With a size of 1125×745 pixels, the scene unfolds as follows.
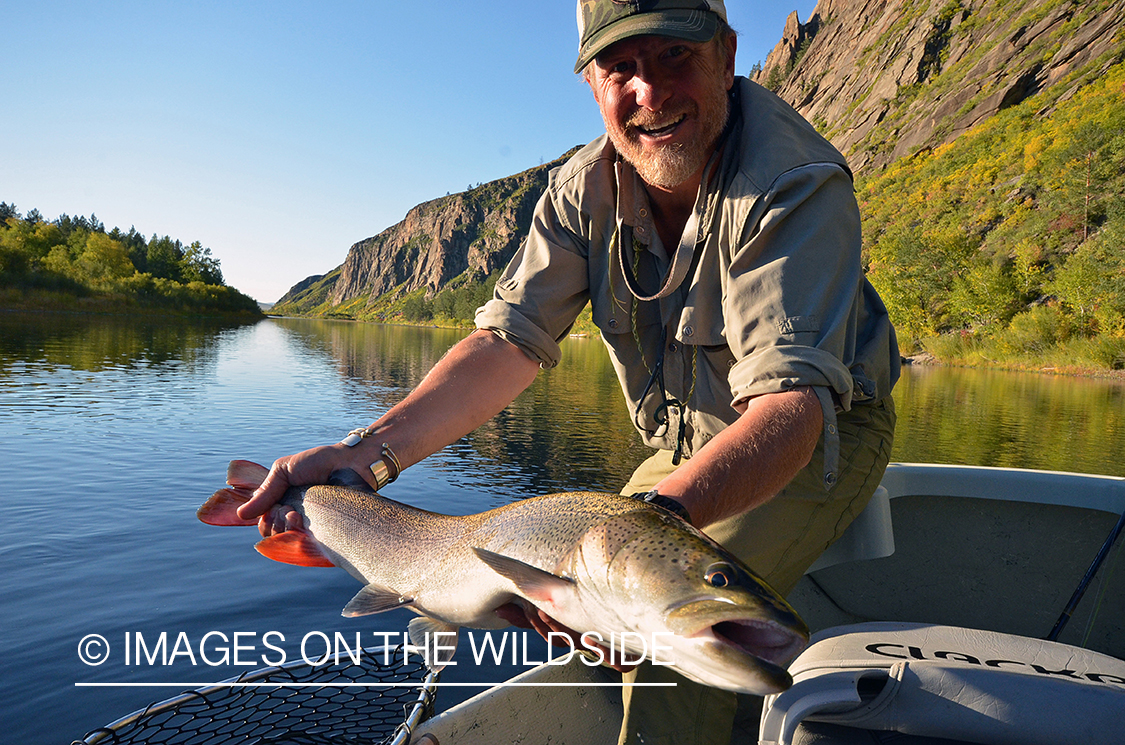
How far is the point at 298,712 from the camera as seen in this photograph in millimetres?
3635

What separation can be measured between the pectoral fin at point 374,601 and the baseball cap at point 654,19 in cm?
212

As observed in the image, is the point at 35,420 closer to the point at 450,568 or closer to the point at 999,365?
the point at 450,568

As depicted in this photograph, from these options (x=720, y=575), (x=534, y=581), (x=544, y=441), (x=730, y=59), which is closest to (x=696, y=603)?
(x=720, y=575)

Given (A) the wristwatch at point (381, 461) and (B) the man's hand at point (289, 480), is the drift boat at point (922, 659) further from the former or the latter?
(A) the wristwatch at point (381, 461)

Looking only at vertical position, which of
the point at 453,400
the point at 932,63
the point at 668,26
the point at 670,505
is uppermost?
the point at 932,63

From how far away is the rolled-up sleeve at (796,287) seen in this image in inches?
82.0

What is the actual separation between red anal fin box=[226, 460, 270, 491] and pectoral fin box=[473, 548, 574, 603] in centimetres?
169

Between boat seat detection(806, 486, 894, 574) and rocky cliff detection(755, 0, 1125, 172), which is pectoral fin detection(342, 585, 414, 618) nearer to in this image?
boat seat detection(806, 486, 894, 574)

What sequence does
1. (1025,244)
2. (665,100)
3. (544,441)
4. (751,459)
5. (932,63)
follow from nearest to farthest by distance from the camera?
(751,459), (665,100), (544,441), (1025,244), (932,63)

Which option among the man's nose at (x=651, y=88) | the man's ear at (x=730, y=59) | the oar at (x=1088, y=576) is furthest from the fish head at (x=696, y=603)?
the oar at (x=1088, y=576)

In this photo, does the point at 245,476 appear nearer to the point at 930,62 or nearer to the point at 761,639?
the point at 761,639

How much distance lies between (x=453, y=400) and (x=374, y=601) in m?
0.86

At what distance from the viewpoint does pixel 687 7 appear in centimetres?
241

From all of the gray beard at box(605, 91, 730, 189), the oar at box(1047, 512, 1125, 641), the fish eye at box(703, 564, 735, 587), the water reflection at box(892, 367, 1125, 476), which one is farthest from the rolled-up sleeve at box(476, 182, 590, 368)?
the water reflection at box(892, 367, 1125, 476)
